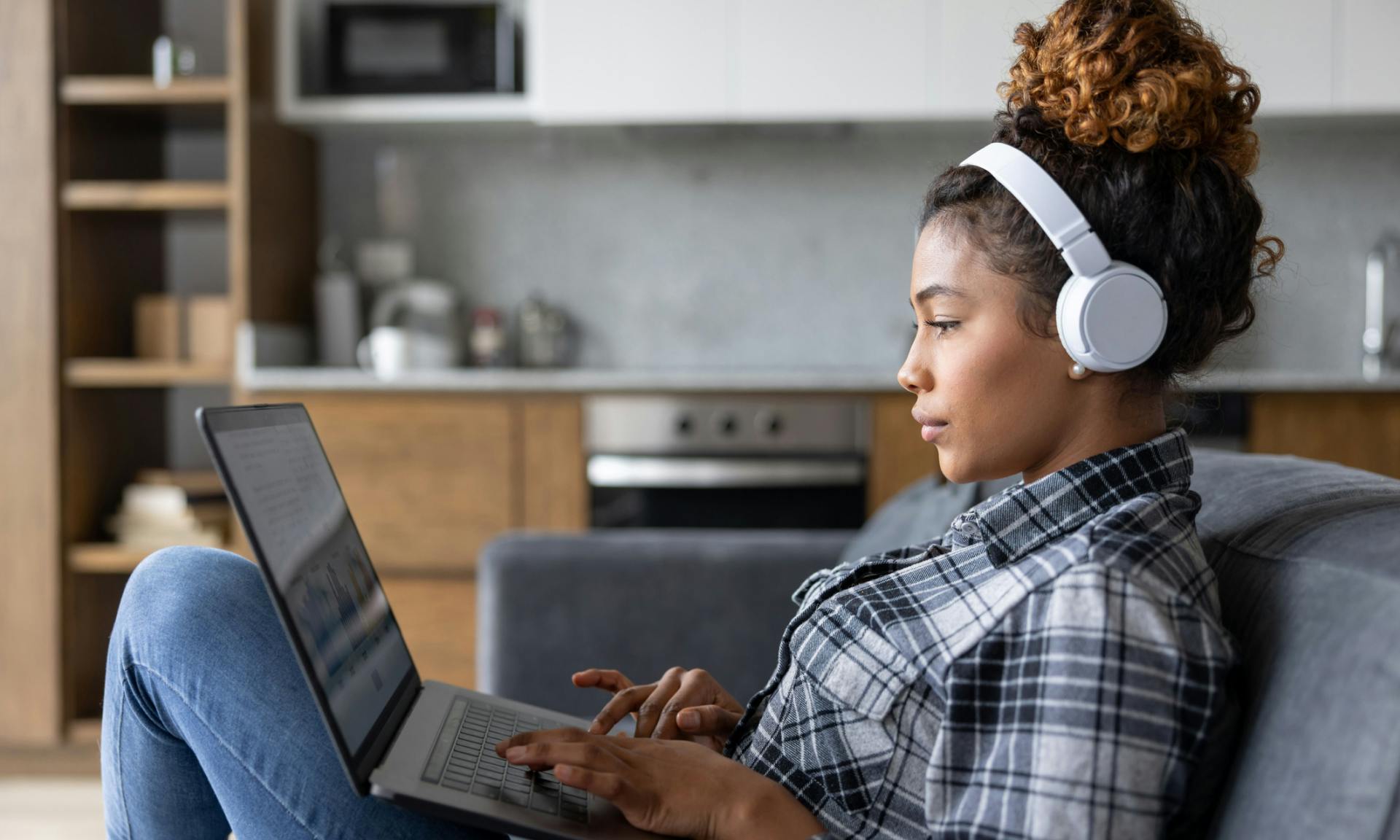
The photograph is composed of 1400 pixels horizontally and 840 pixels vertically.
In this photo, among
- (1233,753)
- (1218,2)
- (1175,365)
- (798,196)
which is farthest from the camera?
(798,196)

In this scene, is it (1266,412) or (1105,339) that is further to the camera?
(1266,412)

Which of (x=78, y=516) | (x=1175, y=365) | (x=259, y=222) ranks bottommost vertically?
(x=78, y=516)

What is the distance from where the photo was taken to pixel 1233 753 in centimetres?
74

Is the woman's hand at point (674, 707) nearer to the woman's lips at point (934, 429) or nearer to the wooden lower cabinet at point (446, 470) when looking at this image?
the woman's lips at point (934, 429)

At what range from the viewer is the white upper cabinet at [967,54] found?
110 inches

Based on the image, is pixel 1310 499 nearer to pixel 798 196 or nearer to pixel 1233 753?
pixel 1233 753

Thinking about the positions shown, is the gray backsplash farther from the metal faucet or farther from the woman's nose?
the woman's nose

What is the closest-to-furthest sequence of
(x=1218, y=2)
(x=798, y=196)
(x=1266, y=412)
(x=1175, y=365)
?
1. (x=1175, y=365)
2. (x=1266, y=412)
3. (x=1218, y=2)
4. (x=798, y=196)

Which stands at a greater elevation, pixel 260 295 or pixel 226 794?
pixel 260 295

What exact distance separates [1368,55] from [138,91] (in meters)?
2.82

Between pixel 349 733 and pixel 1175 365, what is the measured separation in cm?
62

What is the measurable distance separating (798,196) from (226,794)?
8.71ft

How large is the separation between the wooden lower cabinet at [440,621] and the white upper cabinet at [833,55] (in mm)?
1349

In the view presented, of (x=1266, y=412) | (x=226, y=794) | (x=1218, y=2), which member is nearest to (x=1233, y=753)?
(x=226, y=794)
